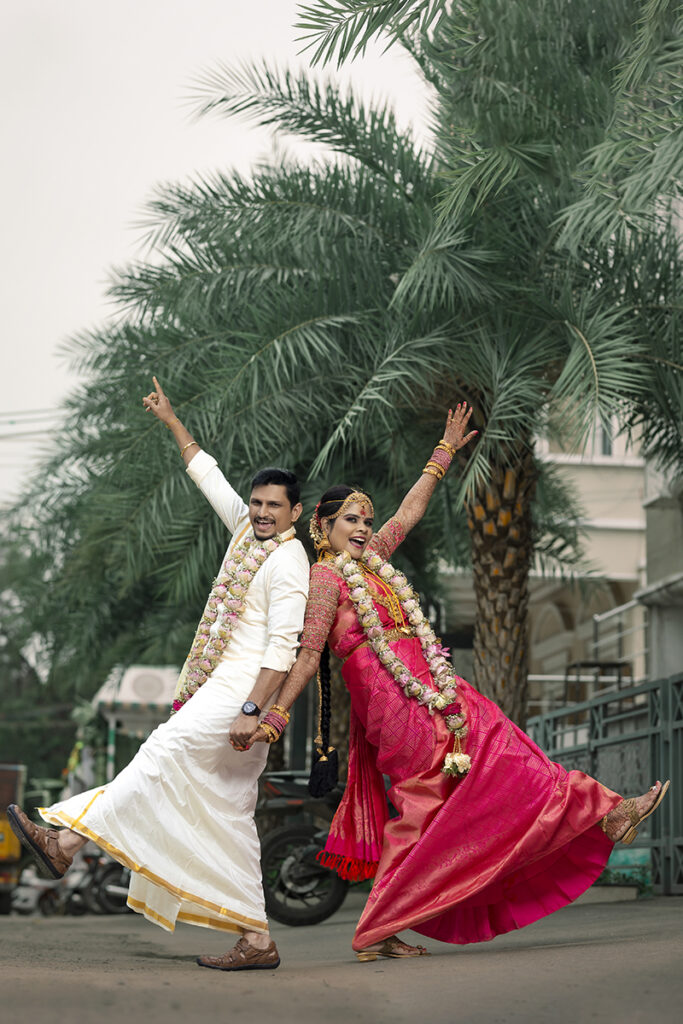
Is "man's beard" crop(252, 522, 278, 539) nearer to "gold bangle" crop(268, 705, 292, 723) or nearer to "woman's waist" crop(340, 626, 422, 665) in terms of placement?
"woman's waist" crop(340, 626, 422, 665)

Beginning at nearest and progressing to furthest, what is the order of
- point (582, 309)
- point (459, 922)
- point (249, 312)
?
1. point (459, 922)
2. point (582, 309)
3. point (249, 312)

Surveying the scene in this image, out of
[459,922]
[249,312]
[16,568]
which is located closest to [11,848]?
[16,568]

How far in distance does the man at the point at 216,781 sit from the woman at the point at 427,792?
190mm

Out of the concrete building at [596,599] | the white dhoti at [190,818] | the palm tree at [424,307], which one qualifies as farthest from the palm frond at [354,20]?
the concrete building at [596,599]

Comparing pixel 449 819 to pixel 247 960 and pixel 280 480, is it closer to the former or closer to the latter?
pixel 247 960

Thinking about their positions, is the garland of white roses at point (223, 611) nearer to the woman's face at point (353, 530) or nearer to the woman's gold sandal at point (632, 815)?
the woman's face at point (353, 530)

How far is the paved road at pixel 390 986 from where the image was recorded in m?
3.63

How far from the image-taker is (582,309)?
847 centimetres

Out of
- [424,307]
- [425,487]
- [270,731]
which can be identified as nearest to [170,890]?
[270,731]

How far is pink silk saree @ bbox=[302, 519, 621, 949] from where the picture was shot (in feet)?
17.2

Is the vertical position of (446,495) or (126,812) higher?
(446,495)

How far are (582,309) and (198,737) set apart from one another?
4.53 meters

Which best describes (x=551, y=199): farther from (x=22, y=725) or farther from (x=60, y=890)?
(x=22, y=725)

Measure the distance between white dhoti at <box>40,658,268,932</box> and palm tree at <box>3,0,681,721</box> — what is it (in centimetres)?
336
